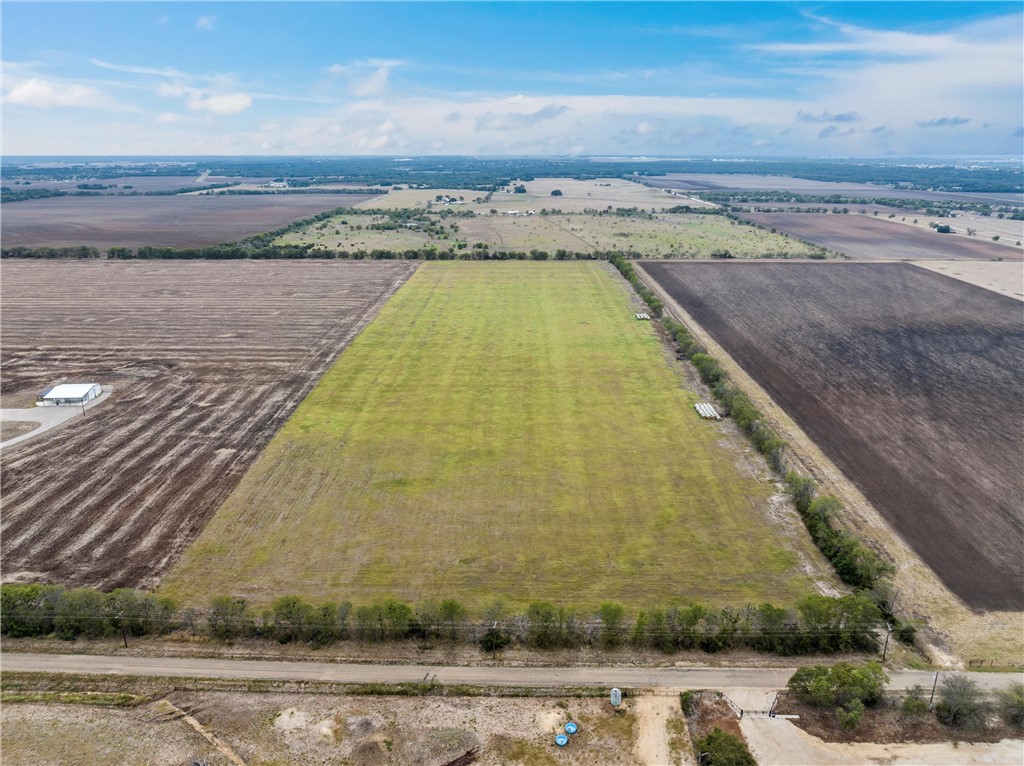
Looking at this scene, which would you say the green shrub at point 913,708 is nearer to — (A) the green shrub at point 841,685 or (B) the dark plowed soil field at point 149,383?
(A) the green shrub at point 841,685

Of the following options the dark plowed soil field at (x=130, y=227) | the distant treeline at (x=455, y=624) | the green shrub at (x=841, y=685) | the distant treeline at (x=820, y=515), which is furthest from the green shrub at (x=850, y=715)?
the dark plowed soil field at (x=130, y=227)

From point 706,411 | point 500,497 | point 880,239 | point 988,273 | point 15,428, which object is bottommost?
point 500,497

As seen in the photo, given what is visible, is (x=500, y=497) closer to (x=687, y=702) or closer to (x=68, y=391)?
(x=687, y=702)

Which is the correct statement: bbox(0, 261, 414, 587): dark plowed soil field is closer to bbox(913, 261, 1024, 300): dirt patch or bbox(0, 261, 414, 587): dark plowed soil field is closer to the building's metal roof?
the building's metal roof

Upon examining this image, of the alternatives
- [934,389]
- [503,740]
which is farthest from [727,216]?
[503,740]

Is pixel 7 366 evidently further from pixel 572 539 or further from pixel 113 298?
pixel 572 539

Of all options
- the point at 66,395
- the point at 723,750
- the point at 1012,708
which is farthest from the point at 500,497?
the point at 66,395

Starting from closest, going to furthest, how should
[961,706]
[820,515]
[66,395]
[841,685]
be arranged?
[961,706] → [841,685] → [820,515] → [66,395]

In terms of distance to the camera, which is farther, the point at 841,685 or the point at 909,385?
the point at 909,385
